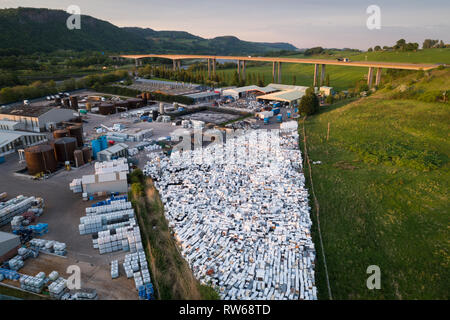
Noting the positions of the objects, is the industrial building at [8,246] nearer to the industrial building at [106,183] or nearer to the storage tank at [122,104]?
the industrial building at [106,183]

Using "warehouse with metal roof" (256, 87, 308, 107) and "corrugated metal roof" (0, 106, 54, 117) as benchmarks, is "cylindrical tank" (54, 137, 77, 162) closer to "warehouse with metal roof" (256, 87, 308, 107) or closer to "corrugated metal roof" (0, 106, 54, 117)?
"corrugated metal roof" (0, 106, 54, 117)

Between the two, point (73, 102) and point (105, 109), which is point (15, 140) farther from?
point (73, 102)

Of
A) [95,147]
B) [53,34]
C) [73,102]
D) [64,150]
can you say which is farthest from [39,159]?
[53,34]

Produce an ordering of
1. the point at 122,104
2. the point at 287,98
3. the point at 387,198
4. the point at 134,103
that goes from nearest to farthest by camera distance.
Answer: the point at 387,198 < the point at 122,104 < the point at 287,98 < the point at 134,103

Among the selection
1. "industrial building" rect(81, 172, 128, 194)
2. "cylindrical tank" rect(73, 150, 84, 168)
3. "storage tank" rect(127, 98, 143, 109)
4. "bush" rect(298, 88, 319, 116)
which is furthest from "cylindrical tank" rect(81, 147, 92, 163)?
"bush" rect(298, 88, 319, 116)

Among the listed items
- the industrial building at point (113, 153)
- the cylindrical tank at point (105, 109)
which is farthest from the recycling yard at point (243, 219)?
the cylindrical tank at point (105, 109)

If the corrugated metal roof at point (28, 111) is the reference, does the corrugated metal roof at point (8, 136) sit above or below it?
below
